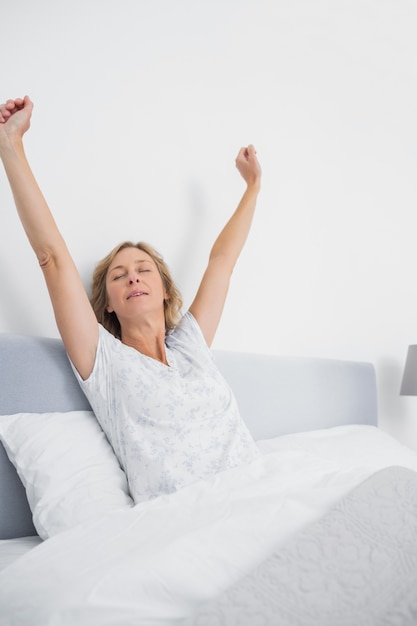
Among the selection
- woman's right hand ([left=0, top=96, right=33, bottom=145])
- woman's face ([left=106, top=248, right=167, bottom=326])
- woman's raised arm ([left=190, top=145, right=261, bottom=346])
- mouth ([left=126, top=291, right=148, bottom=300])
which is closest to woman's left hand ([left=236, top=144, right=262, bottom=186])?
woman's raised arm ([left=190, top=145, right=261, bottom=346])

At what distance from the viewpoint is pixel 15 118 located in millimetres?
1510

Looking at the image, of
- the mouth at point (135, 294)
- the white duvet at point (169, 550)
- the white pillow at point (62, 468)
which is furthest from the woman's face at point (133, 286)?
the white duvet at point (169, 550)

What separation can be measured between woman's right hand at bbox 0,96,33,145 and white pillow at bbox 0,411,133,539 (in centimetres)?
72

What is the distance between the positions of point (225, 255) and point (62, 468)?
36.8 inches

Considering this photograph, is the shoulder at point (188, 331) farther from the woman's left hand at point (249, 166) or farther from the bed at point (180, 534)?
the woman's left hand at point (249, 166)

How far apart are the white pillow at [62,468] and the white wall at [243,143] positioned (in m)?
0.43

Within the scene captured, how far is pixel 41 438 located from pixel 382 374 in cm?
185

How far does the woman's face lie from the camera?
5.50 feet

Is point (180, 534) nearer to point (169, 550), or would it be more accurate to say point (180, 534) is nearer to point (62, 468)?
point (169, 550)

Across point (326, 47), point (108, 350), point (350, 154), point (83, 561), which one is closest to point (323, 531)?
point (83, 561)

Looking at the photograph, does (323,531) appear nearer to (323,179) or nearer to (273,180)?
(273,180)

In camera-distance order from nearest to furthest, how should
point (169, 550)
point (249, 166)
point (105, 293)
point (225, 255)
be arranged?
point (169, 550) < point (105, 293) < point (225, 255) < point (249, 166)

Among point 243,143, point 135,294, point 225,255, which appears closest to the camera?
point 135,294

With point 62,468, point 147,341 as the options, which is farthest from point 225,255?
point 62,468
